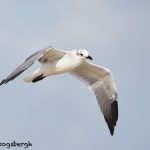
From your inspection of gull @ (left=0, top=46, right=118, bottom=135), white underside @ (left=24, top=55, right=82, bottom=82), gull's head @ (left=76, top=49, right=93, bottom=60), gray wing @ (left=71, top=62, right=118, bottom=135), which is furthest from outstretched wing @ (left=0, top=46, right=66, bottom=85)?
gray wing @ (left=71, top=62, right=118, bottom=135)

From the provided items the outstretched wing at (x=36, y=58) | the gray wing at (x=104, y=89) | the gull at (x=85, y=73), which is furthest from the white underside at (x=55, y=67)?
the gray wing at (x=104, y=89)

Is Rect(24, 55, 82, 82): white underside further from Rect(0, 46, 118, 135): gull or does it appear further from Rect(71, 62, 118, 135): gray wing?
Rect(71, 62, 118, 135): gray wing

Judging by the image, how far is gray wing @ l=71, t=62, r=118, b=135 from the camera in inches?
651

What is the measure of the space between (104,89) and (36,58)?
3.29 m

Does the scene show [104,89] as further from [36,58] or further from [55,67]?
[36,58]

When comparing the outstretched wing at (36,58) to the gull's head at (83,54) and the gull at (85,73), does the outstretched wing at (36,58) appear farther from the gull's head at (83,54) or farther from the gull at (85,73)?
the gull's head at (83,54)

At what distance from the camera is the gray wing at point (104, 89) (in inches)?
651

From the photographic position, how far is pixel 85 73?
16766 mm

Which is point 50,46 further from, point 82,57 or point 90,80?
point 90,80

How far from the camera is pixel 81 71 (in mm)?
16812

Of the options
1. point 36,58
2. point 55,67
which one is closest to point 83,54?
point 55,67

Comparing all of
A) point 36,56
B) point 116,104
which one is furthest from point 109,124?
point 36,56

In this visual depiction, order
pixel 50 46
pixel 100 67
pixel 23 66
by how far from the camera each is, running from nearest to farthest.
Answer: pixel 23 66, pixel 50 46, pixel 100 67

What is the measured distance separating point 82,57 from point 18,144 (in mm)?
2518
